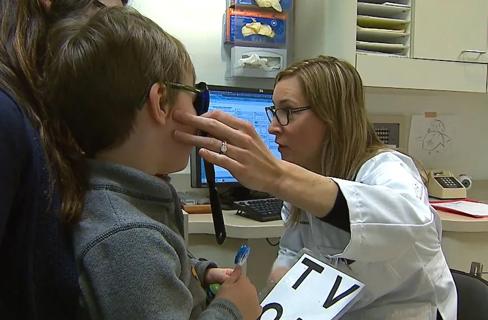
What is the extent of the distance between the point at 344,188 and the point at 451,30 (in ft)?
Answer: 4.48

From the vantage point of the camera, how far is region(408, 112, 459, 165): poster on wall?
7.80 feet

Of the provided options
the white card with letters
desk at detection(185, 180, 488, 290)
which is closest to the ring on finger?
the white card with letters

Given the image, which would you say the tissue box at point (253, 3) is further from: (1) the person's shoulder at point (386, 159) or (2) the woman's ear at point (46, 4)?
(2) the woman's ear at point (46, 4)

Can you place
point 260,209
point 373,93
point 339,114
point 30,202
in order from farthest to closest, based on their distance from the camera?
point 373,93
point 260,209
point 339,114
point 30,202

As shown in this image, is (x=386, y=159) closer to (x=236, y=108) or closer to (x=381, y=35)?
(x=236, y=108)

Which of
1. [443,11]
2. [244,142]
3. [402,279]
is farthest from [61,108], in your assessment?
[443,11]

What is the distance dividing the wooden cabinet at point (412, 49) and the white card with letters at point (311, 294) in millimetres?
1008

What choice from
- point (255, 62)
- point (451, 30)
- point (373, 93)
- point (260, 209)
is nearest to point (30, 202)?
point (260, 209)

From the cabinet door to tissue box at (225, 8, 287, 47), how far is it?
0.53m

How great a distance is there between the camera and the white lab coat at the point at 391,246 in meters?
0.94

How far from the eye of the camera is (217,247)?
5.22 feet

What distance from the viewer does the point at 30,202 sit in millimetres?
550

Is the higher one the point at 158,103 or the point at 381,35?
the point at 381,35

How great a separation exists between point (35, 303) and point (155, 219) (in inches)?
7.7
